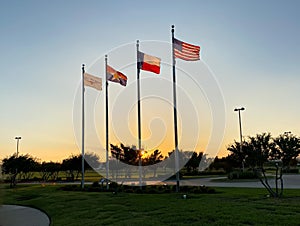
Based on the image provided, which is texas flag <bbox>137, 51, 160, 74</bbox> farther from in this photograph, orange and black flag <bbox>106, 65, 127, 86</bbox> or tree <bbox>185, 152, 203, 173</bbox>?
tree <bbox>185, 152, 203, 173</bbox>

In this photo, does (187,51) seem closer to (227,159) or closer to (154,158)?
(227,159)

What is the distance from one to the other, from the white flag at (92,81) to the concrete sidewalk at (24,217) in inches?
432

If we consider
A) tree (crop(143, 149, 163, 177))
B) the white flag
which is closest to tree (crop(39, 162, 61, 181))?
tree (crop(143, 149, 163, 177))

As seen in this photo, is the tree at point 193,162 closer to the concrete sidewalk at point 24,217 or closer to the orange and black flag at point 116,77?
the orange and black flag at point 116,77

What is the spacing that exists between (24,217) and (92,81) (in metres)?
13.0

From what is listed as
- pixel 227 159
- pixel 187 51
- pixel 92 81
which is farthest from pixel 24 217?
pixel 227 159

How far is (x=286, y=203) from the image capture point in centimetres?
1302

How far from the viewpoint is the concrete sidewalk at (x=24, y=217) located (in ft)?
39.8

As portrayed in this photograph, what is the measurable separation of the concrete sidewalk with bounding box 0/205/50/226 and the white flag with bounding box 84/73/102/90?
11.0 meters

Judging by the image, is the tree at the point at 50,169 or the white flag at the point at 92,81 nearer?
the white flag at the point at 92,81

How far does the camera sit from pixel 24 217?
535 inches

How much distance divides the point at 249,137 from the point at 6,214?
11.1 metres

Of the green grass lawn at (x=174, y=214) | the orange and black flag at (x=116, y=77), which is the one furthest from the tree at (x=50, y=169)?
the green grass lawn at (x=174, y=214)

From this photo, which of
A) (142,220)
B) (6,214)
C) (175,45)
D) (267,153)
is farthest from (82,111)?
(142,220)
